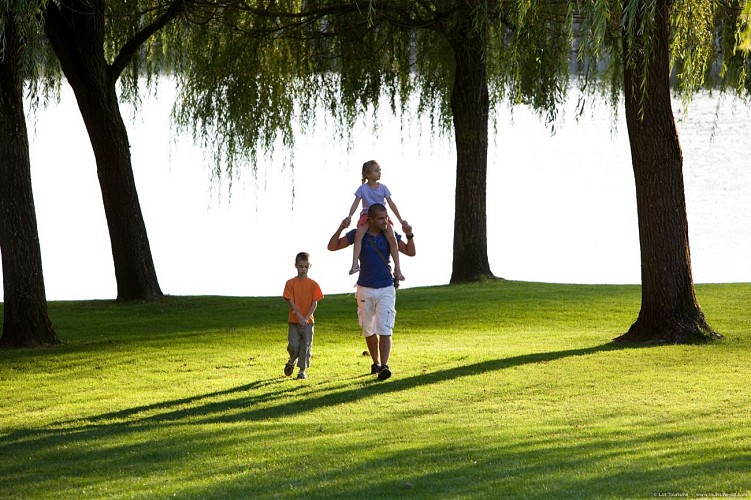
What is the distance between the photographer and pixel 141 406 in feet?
28.5

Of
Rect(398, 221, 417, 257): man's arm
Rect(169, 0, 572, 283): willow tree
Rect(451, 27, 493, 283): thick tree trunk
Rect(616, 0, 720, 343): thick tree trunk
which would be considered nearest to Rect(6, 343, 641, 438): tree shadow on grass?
Rect(398, 221, 417, 257): man's arm

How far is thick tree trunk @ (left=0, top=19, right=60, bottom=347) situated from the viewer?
11523 mm

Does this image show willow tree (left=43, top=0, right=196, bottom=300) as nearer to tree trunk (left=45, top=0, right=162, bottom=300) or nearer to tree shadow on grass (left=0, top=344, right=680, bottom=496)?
tree trunk (left=45, top=0, right=162, bottom=300)

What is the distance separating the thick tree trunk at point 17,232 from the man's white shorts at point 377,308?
4.28 meters

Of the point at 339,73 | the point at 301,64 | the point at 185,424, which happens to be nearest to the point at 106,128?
the point at 301,64

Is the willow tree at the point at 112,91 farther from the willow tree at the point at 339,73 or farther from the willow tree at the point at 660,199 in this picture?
the willow tree at the point at 660,199

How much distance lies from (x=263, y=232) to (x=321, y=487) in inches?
927

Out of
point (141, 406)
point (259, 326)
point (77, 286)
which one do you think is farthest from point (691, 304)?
point (77, 286)

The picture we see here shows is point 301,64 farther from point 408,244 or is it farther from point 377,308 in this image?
point 377,308

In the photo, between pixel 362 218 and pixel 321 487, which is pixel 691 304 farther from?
pixel 321 487

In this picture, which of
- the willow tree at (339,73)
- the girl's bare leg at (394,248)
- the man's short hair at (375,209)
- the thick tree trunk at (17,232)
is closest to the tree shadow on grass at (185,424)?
the girl's bare leg at (394,248)

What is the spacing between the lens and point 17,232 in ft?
38.4

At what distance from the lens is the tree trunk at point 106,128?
14703 mm

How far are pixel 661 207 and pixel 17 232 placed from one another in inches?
275
